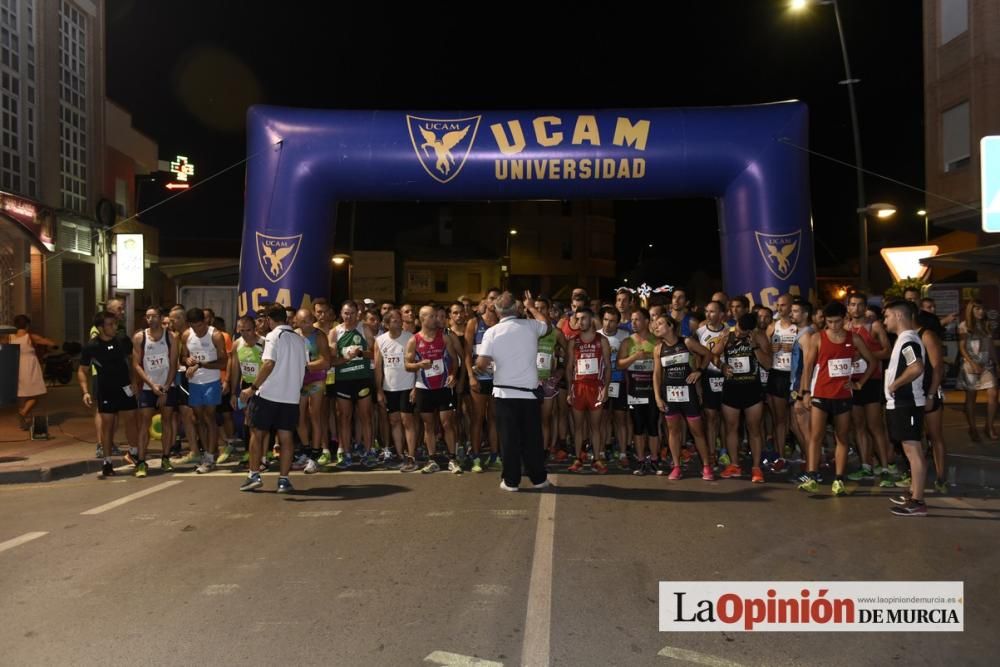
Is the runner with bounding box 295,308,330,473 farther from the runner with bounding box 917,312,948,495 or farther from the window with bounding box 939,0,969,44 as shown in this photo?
the window with bounding box 939,0,969,44

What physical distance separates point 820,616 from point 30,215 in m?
23.3

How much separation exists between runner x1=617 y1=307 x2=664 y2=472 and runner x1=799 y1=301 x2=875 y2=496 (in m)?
1.62

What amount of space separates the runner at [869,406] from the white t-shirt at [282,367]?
552 centimetres

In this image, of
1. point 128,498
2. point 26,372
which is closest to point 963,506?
point 128,498

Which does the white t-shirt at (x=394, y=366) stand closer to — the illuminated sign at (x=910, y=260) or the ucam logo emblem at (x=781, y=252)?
the ucam logo emblem at (x=781, y=252)

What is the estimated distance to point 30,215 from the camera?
21672 millimetres

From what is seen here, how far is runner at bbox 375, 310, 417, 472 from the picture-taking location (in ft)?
29.6

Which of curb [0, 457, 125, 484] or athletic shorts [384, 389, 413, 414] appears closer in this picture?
curb [0, 457, 125, 484]

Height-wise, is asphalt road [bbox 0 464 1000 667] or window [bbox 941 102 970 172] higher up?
window [bbox 941 102 970 172]

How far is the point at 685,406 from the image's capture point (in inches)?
320

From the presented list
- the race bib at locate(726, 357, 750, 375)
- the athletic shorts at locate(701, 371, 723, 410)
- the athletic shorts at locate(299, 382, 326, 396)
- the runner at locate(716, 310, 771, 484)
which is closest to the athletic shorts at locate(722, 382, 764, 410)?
the runner at locate(716, 310, 771, 484)

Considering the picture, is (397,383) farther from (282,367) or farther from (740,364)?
(740,364)

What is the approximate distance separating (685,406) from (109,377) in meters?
6.30

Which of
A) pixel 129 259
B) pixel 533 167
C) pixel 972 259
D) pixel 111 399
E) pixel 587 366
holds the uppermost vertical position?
pixel 533 167
